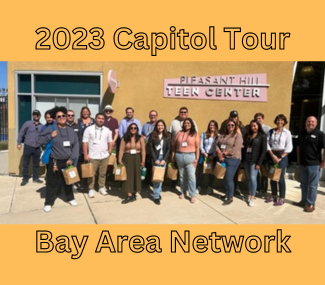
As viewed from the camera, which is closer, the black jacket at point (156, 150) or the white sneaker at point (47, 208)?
the white sneaker at point (47, 208)

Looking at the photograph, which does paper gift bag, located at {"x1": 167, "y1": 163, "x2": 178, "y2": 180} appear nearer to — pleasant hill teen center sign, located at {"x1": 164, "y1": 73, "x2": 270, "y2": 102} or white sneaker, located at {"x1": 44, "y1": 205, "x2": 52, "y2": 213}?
pleasant hill teen center sign, located at {"x1": 164, "y1": 73, "x2": 270, "y2": 102}

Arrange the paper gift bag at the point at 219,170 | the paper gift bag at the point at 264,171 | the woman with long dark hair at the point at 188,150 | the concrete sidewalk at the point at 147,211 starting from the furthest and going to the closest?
the paper gift bag at the point at 264,171 → the paper gift bag at the point at 219,170 → the woman with long dark hair at the point at 188,150 → the concrete sidewalk at the point at 147,211

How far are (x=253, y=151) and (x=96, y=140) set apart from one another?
3163 millimetres

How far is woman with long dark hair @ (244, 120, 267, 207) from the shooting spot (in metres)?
5.14

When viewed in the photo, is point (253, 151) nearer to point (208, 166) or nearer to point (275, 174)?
point (275, 174)

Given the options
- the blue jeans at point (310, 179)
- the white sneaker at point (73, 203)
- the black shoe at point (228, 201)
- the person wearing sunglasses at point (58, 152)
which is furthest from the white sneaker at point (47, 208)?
the blue jeans at point (310, 179)

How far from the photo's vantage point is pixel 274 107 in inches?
250

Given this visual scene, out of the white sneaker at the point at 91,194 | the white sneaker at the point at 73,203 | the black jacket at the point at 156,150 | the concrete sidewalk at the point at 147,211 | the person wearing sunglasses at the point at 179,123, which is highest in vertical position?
the person wearing sunglasses at the point at 179,123

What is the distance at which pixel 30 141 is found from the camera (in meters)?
6.50

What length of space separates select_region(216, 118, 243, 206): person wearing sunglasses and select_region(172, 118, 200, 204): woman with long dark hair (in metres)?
0.48

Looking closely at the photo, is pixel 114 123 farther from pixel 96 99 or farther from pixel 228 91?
pixel 228 91

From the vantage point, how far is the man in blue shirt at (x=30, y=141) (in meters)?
6.48

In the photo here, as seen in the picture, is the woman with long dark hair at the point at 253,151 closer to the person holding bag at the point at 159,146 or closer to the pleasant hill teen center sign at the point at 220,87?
the pleasant hill teen center sign at the point at 220,87

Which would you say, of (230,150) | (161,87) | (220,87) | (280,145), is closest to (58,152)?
(161,87)
